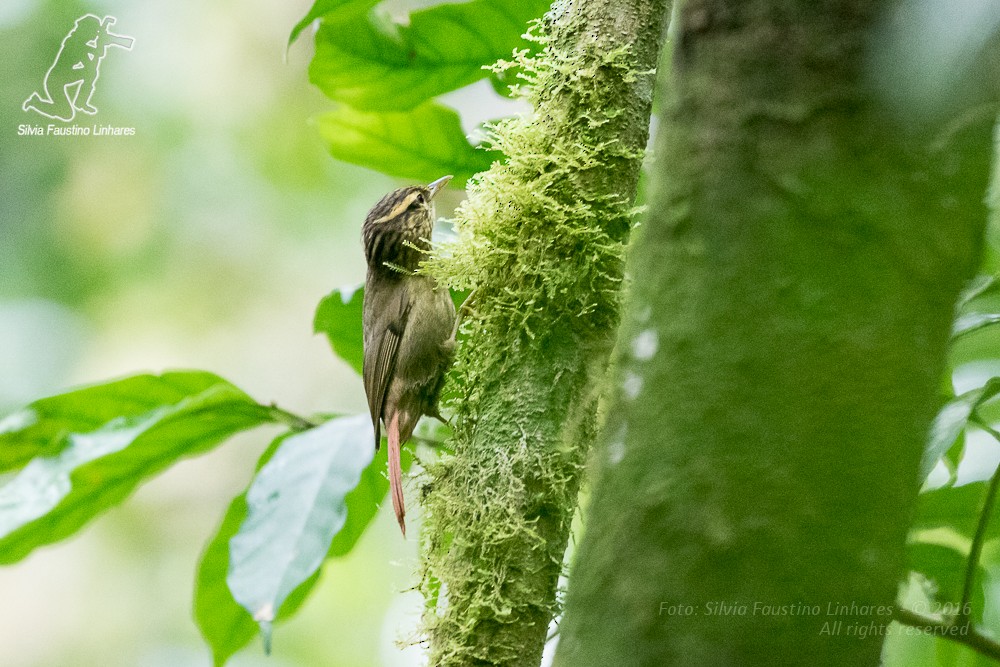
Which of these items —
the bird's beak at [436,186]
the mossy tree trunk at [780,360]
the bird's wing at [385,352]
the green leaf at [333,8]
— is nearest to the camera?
the mossy tree trunk at [780,360]

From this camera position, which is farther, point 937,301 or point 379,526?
point 379,526

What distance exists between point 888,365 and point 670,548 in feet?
0.89

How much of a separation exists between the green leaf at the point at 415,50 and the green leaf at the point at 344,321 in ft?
1.72

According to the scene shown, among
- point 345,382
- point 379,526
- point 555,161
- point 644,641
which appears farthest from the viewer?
point 345,382

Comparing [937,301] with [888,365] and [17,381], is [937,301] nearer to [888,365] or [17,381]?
[888,365]

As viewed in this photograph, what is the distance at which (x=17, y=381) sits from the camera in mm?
7344

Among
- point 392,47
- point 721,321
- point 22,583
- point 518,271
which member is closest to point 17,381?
point 22,583

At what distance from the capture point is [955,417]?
5.00 ft

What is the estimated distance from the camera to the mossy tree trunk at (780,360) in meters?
0.84

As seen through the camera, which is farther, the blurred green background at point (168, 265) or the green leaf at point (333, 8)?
the blurred green background at point (168, 265)

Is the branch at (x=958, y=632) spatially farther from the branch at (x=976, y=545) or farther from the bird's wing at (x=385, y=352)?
the bird's wing at (x=385, y=352)

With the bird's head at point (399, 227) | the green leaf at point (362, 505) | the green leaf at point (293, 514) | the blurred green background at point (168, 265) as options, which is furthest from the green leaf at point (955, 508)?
the blurred green background at point (168, 265)

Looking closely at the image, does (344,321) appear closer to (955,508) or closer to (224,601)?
(224,601)

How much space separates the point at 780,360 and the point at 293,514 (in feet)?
4.65
